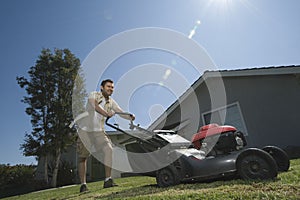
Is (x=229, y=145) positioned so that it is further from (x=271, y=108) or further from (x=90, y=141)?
(x=271, y=108)

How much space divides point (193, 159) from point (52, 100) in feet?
44.9

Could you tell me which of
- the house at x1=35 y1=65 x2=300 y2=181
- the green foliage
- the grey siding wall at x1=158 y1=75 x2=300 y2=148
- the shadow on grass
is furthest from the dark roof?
the green foliage

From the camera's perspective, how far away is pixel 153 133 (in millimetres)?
3789

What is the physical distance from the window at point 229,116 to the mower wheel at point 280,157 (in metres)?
5.61

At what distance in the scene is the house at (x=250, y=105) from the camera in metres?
8.50

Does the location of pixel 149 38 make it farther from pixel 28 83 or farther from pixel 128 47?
pixel 28 83

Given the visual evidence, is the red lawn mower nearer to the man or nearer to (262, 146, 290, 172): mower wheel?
(262, 146, 290, 172): mower wheel

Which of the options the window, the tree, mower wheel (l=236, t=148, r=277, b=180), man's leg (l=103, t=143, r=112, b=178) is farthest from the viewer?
the tree

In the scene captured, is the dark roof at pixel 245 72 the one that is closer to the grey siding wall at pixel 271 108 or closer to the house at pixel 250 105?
the house at pixel 250 105

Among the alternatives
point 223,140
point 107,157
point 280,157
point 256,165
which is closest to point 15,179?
point 107,157

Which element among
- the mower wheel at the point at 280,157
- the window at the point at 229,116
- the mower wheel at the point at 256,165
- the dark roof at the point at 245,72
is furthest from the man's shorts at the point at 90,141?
the dark roof at the point at 245,72

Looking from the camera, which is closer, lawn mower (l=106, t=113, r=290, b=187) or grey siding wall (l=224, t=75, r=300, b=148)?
lawn mower (l=106, t=113, r=290, b=187)

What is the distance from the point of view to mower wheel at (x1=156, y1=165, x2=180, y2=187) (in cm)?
326


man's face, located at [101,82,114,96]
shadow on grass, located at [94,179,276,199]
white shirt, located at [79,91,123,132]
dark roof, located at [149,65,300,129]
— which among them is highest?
dark roof, located at [149,65,300,129]
